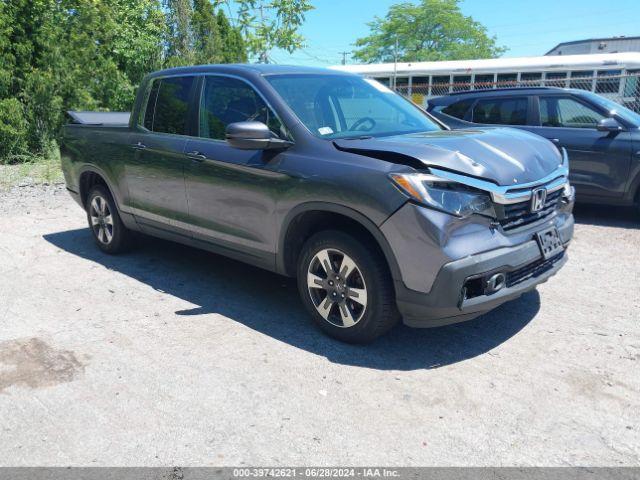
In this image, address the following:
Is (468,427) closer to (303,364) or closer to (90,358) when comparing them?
(303,364)

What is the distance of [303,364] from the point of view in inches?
143

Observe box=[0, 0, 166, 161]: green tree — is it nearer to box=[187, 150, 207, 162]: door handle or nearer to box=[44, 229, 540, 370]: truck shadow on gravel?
box=[44, 229, 540, 370]: truck shadow on gravel

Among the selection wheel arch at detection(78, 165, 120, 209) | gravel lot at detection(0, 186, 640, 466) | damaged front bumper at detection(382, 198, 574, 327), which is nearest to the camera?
gravel lot at detection(0, 186, 640, 466)

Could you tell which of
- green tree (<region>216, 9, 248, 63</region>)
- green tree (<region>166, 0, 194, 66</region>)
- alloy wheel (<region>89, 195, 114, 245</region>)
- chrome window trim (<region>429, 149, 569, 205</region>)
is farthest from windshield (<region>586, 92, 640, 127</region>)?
green tree (<region>216, 9, 248, 63</region>)

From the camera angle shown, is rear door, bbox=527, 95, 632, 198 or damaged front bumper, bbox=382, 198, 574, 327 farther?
rear door, bbox=527, 95, 632, 198

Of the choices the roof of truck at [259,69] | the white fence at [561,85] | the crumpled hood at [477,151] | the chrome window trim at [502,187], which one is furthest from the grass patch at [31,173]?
the white fence at [561,85]

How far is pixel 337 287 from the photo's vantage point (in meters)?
3.78

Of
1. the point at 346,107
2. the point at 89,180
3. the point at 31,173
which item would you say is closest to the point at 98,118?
the point at 89,180

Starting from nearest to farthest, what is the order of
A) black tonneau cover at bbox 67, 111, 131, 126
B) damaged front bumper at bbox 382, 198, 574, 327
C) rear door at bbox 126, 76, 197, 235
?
damaged front bumper at bbox 382, 198, 574, 327 < rear door at bbox 126, 76, 197, 235 < black tonneau cover at bbox 67, 111, 131, 126

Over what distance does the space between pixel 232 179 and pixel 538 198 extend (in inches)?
86.6

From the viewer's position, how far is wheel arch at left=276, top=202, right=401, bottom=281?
346 centimetres

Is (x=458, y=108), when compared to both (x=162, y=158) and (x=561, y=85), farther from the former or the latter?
(x=561, y=85)

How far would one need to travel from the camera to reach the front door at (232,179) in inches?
163

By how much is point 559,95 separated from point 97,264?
6.27 meters
